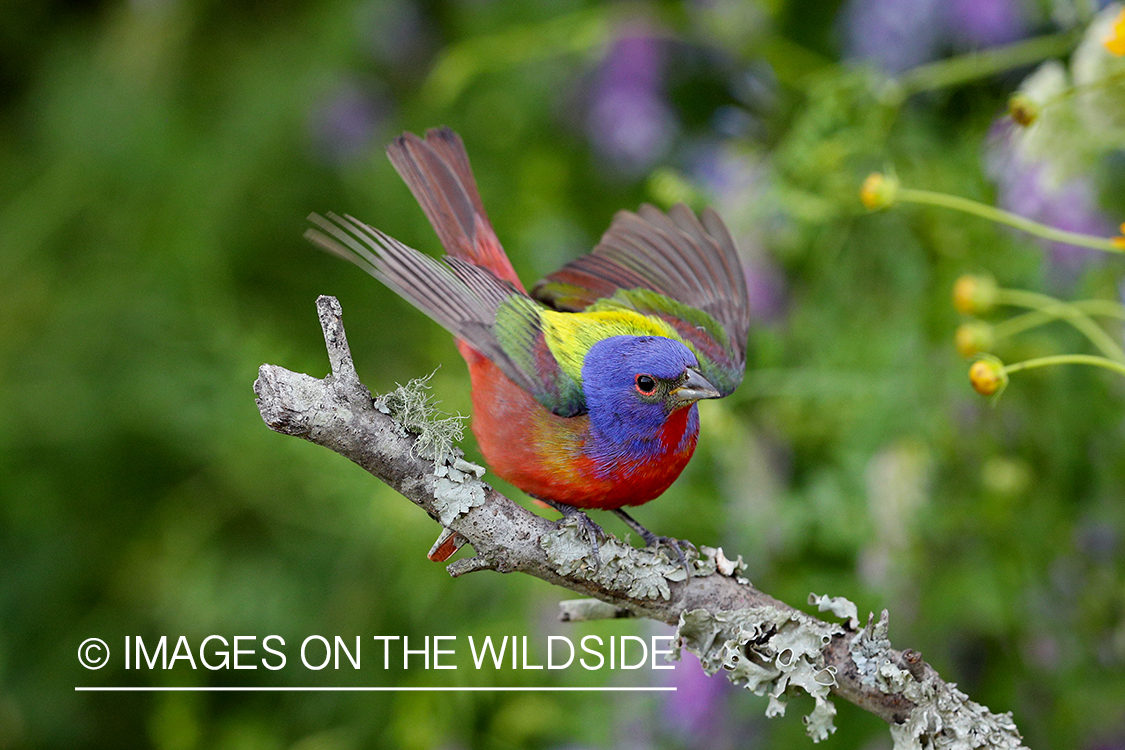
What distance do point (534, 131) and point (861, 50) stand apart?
980mm

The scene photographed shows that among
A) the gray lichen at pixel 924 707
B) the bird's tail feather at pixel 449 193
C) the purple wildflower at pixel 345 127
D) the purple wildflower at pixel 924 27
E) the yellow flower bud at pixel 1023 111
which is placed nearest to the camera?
the gray lichen at pixel 924 707

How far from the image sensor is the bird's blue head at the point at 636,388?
1.12 m

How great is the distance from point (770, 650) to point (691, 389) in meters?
0.29

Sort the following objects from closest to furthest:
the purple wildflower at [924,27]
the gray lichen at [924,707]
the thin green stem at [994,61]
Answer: the gray lichen at [924,707] → the thin green stem at [994,61] → the purple wildflower at [924,27]

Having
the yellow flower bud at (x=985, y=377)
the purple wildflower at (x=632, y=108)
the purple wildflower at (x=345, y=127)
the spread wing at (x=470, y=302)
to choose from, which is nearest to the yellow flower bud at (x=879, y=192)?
the yellow flower bud at (x=985, y=377)

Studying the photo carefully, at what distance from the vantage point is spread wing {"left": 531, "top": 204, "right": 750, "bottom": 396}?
1385 mm

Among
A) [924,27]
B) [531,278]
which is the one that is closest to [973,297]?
[924,27]

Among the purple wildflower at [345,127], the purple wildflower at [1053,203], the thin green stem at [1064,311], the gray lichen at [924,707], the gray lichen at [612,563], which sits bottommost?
the gray lichen at [924,707]

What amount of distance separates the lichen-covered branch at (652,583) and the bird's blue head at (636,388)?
141 millimetres

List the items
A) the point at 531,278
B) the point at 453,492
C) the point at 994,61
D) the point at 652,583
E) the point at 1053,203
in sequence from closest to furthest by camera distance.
Answer: 1. the point at 453,492
2. the point at 652,583
3. the point at 994,61
4. the point at 1053,203
5. the point at 531,278

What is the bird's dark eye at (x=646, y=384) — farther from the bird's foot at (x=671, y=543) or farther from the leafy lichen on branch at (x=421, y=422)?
the leafy lichen on branch at (x=421, y=422)

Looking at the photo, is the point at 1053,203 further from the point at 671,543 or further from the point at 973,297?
the point at 671,543

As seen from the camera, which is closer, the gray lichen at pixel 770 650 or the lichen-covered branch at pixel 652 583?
the lichen-covered branch at pixel 652 583

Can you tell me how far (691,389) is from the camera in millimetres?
1128
